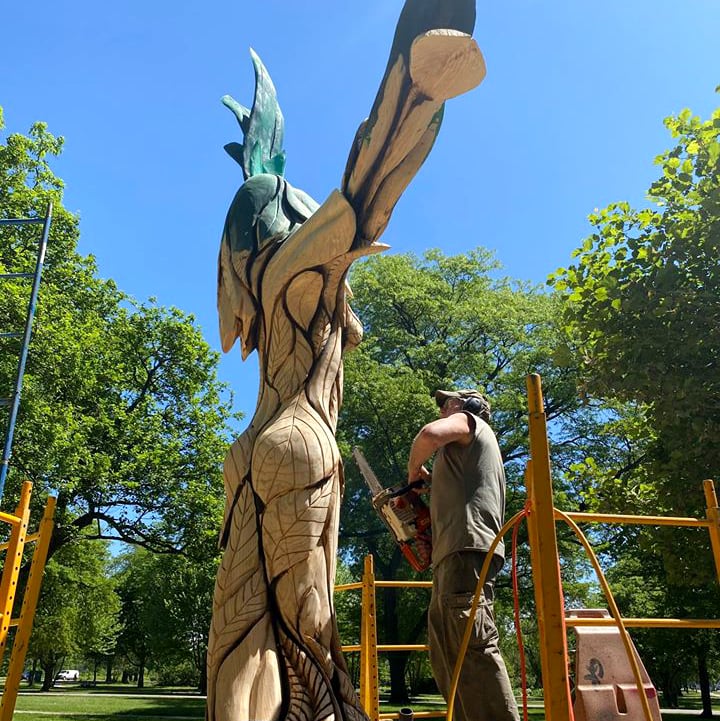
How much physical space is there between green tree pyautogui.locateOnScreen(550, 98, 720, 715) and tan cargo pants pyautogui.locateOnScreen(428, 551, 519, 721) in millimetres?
5083

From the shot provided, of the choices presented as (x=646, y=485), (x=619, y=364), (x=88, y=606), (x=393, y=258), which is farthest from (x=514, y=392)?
(x=88, y=606)

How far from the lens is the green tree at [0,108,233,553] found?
488 inches

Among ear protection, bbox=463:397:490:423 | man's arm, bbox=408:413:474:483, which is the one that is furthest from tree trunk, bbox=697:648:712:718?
man's arm, bbox=408:413:474:483

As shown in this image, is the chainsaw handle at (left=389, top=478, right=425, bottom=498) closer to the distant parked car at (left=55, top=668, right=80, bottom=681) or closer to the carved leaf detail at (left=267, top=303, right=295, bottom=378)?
the carved leaf detail at (left=267, top=303, right=295, bottom=378)

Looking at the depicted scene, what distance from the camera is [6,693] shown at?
11.0 ft

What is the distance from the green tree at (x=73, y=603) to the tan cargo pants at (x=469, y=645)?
47.9 feet

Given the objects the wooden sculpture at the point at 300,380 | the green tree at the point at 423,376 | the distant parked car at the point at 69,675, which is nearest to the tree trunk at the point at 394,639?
the green tree at the point at 423,376

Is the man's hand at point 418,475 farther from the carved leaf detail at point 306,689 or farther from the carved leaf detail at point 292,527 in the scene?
the carved leaf detail at point 306,689

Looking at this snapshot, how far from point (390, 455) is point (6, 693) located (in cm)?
1358

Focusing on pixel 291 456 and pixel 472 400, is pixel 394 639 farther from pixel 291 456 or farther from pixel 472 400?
pixel 291 456

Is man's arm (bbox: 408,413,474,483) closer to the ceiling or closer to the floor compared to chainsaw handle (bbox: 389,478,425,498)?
closer to the ceiling

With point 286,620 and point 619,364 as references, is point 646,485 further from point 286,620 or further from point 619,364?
point 286,620

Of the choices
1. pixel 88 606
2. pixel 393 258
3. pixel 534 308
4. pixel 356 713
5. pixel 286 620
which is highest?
pixel 393 258

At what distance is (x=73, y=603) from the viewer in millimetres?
22219
